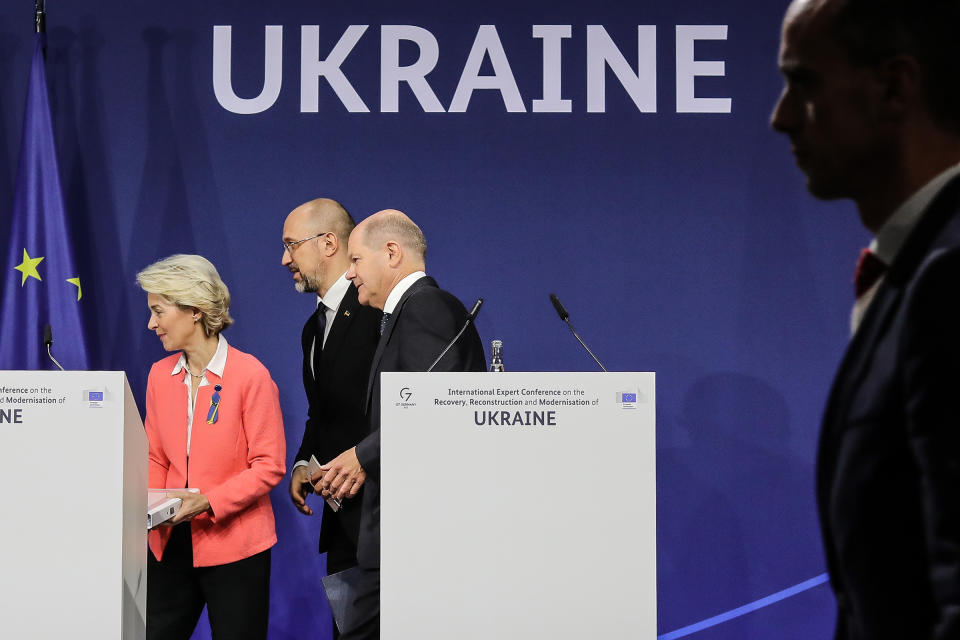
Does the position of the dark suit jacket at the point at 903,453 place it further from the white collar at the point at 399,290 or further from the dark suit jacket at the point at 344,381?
the dark suit jacket at the point at 344,381

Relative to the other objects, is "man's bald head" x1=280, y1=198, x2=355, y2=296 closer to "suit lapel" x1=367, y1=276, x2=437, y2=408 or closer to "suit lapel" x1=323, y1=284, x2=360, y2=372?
"suit lapel" x1=323, y1=284, x2=360, y2=372

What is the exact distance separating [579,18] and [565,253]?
42.8 inches

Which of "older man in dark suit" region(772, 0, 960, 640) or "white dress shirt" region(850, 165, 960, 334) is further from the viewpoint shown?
"white dress shirt" region(850, 165, 960, 334)

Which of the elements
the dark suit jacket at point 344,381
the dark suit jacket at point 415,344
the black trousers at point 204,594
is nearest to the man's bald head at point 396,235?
the dark suit jacket at point 415,344

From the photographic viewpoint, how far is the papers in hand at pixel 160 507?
331cm

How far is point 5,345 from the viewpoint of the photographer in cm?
430

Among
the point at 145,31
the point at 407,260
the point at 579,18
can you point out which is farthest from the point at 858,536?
the point at 145,31

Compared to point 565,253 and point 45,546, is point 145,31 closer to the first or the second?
point 565,253

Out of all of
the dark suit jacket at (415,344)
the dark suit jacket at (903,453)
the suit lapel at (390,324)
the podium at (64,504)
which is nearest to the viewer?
the dark suit jacket at (903,453)

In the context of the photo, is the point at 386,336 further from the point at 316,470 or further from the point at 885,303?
the point at 885,303

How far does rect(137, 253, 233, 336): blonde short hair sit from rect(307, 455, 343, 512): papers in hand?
2.11ft

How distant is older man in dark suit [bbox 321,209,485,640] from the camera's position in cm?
329

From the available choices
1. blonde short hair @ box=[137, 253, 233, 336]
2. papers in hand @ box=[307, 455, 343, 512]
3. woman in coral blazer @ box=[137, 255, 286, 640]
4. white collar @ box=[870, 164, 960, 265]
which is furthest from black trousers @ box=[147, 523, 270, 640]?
white collar @ box=[870, 164, 960, 265]

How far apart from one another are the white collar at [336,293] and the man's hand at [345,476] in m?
0.97
